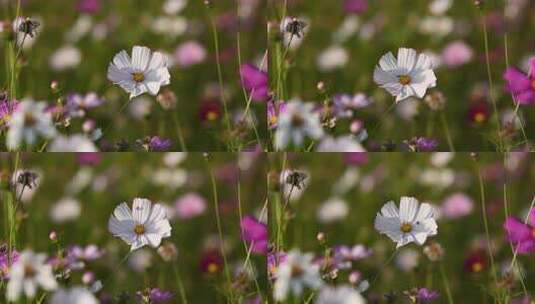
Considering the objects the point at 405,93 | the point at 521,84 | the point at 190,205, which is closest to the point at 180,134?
the point at 190,205

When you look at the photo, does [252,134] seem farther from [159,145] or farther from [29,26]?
[29,26]

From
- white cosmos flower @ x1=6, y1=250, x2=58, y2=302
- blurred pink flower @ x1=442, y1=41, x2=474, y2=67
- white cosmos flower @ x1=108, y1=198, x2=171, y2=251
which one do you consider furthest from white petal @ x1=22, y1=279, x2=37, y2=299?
blurred pink flower @ x1=442, y1=41, x2=474, y2=67

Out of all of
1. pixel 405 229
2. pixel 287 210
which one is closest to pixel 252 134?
Result: pixel 287 210

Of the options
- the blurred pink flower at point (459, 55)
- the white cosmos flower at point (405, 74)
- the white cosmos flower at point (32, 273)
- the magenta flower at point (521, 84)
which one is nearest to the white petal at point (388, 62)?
the white cosmos flower at point (405, 74)

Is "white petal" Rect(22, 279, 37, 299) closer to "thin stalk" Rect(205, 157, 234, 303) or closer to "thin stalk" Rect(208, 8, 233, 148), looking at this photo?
"thin stalk" Rect(205, 157, 234, 303)

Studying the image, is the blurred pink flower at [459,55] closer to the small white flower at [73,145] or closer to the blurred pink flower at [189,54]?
the blurred pink flower at [189,54]
